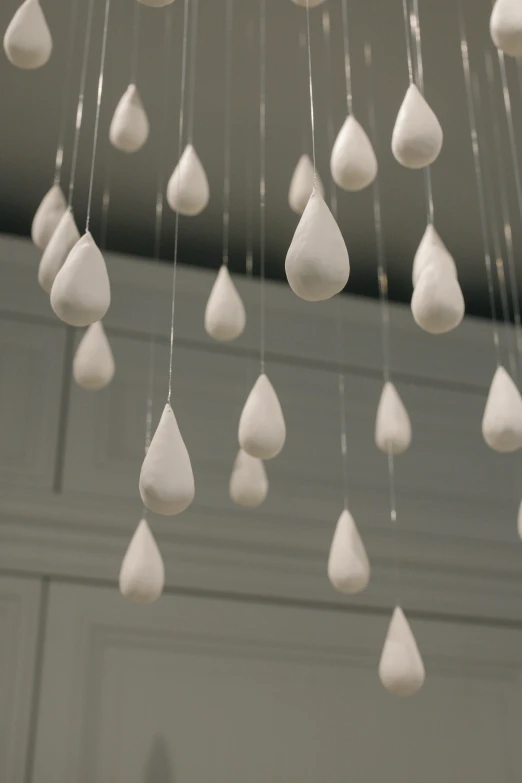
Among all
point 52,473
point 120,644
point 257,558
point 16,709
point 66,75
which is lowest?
point 16,709

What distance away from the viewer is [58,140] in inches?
66.4

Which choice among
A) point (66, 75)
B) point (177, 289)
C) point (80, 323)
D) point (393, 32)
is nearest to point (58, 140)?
point (66, 75)

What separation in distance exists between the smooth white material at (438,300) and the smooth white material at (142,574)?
270mm

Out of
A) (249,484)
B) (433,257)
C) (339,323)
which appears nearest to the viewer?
(433,257)

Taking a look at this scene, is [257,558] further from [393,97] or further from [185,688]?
[393,97]

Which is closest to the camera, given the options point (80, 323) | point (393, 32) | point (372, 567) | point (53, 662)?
point (80, 323)

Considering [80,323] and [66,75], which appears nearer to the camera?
[80,323]

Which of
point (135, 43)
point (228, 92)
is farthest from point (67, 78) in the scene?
point (228, 92)

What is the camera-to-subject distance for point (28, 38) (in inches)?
24.8

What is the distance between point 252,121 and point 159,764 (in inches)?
40.5

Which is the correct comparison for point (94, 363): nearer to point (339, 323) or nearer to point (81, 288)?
point (81, 288)

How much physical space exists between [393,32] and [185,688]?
1.06m

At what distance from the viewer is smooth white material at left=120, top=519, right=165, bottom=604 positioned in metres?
0.72

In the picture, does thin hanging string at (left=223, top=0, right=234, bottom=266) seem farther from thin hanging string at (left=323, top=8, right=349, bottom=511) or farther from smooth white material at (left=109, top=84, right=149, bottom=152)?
smooth white material at (left=109, top=84, right=149, bottom=152)
